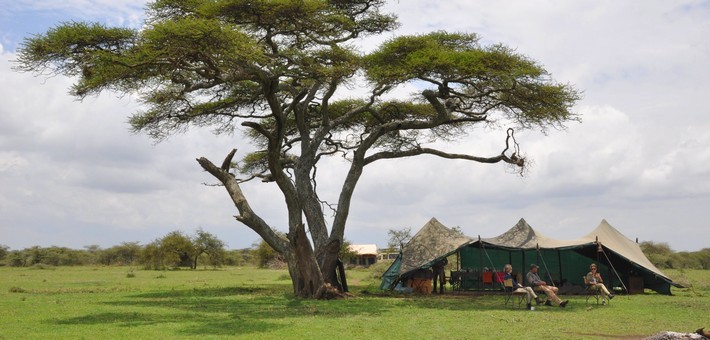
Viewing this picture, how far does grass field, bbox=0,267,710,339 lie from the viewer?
11922 millimetres

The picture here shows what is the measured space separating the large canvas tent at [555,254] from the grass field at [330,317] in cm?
186

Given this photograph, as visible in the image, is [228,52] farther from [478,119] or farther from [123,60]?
[478,119]

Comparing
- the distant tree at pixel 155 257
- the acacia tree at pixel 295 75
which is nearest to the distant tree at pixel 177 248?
the distant tree at pixel 155 257

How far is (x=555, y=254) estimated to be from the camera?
2480 cm

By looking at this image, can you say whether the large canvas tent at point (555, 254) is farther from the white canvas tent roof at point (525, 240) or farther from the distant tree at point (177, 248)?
the distant tree at point (177, 248)

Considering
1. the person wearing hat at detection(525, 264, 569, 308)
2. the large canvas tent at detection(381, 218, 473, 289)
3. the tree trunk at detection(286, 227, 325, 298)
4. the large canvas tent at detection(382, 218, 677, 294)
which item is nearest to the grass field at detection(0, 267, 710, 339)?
the person wearing hat at detection(525, 264, 569, 308)

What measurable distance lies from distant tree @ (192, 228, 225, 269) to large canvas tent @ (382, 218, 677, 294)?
32416mm

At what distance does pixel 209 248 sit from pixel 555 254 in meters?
35.4

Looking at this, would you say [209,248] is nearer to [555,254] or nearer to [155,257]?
[155,257]

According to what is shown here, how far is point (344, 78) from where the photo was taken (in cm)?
2114

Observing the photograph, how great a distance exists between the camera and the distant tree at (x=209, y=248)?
5331 cm

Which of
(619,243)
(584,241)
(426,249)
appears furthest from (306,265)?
(619,243)

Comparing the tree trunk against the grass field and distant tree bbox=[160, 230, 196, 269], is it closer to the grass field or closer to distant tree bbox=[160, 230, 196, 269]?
the grass field

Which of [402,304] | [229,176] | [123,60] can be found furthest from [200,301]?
[123,60]
